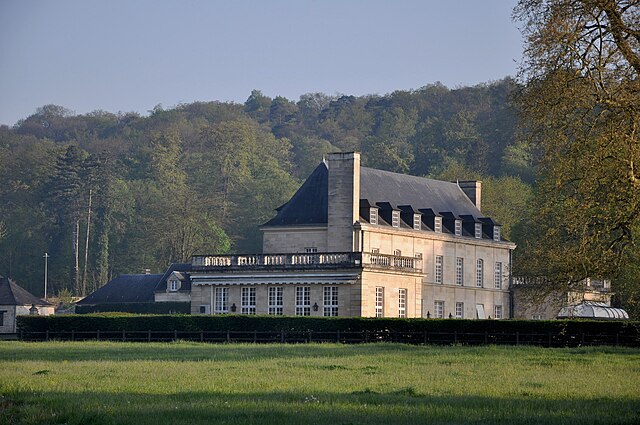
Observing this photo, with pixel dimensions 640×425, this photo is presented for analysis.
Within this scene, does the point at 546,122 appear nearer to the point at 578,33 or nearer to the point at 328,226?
the point at 578,33

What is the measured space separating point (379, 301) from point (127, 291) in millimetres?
28699

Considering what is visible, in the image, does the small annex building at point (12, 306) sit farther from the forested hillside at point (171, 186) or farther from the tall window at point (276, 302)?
the tall window at point (276, 302)

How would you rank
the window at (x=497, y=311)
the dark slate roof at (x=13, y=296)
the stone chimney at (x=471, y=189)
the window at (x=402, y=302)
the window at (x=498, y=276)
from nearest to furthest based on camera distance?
the window at (x=402, y=302) → the window at (x=497, y=311) → the window at (x=498, y=276) → the stone chimney at (x=471, y=189) → the dark slate roof at (x=13, y=296)

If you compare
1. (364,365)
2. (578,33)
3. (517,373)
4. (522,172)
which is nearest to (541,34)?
(578,33)

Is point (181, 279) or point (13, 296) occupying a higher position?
point (181, 279)

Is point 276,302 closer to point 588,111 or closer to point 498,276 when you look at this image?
point 498,276

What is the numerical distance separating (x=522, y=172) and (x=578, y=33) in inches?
3168

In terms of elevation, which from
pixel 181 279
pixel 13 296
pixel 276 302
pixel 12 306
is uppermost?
pixel 181 279

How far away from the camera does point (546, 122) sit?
29.2 meters

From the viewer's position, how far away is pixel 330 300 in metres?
60.2

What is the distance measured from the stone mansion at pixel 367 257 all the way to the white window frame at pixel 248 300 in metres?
0.05

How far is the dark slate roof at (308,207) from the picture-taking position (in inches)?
2608

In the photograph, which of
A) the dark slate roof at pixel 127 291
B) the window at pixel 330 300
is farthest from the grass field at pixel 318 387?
the dark slate roof at pixel 127 291

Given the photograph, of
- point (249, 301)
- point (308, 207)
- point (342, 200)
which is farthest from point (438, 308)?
point (249, 301)
